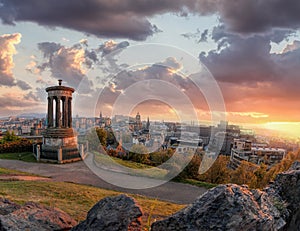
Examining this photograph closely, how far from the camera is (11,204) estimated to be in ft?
17.9

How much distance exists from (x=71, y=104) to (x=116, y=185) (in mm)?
12122

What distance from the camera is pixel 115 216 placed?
4.00 meters

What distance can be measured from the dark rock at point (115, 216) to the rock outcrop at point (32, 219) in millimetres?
631

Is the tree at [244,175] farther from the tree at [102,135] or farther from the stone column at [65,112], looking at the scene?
the stone column at [65,112]

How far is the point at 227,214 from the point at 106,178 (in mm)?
13230

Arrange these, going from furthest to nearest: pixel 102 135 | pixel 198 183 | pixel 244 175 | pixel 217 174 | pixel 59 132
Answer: pixel 102 135 < pixel 59 132 < pixel 217 174 < pixel 244 175 < pixel 198 183

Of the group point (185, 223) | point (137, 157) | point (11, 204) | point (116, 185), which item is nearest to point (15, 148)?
point (137, 157)

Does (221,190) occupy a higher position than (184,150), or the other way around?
(221,190)

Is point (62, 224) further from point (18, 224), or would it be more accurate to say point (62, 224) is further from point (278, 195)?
point (278, 195)

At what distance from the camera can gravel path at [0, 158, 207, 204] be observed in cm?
1281

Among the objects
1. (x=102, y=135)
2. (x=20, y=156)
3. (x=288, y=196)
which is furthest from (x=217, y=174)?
(x=20, y=156)

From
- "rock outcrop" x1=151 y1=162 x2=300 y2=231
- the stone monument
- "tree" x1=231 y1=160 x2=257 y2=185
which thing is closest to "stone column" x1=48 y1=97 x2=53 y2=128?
the stone monument

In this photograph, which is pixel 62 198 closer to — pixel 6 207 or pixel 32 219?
pixel 6 207

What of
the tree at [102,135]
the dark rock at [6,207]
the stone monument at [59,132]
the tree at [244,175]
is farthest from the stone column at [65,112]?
the dark rock at [6,207]
